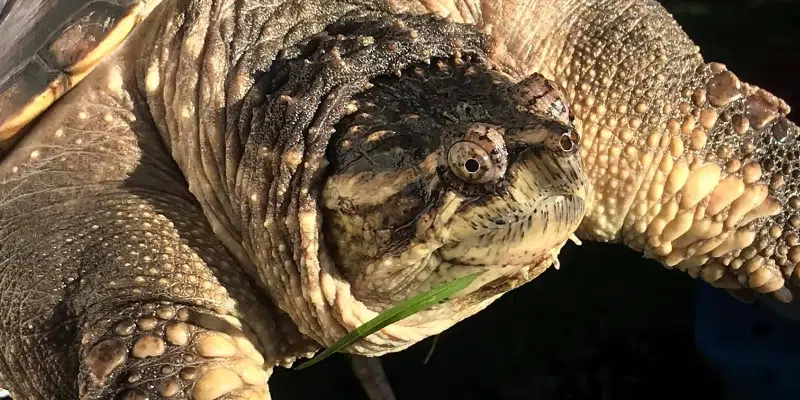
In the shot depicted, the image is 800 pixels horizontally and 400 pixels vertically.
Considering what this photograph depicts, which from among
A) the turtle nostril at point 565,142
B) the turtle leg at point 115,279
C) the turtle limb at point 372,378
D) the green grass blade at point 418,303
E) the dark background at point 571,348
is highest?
the turtle leg at point 115,279

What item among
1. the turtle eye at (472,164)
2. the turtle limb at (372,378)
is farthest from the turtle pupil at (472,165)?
the turtle limb at (372,378)

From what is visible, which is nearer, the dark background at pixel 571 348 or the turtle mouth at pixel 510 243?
the turtle mouth at pixel 510 243

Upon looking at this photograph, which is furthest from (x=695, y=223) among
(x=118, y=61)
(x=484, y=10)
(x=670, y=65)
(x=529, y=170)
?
(x=118, y=61)

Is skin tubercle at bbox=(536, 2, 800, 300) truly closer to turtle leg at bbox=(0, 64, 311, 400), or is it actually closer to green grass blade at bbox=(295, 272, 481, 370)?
green grass blade at bbox=(295, 272, 481, 370)

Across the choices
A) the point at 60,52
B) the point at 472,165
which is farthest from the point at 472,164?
the point at 60,52

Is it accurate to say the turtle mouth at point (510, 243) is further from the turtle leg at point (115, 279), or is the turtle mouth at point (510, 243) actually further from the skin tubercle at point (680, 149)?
the skin tubercle at point (680, 149)

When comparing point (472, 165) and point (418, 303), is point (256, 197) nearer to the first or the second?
point (418, 303)

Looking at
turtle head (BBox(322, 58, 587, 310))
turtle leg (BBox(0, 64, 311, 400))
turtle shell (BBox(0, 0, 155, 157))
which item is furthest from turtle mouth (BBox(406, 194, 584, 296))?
turtle shell (BBox(0, 0, 155, 157))

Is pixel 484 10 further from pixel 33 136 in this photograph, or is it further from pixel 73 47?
pixel 33 136
